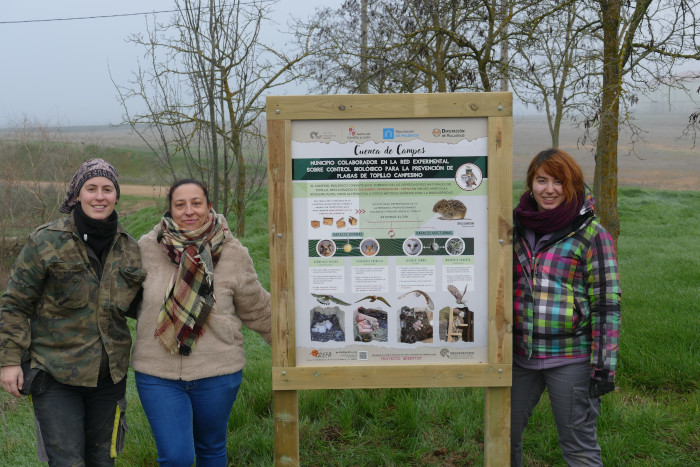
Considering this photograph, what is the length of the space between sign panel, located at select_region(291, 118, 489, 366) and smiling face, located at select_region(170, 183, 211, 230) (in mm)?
549

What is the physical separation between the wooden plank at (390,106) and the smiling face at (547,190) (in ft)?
1.34

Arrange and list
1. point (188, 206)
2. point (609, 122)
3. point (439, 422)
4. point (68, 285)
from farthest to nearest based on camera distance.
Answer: point (609, 122)
point (439, 422)
point (188, 206)
point (68, 285)

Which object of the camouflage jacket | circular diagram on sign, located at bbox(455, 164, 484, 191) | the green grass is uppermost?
circular diagram on sign, located at bbox(455, 164, 484, 191)

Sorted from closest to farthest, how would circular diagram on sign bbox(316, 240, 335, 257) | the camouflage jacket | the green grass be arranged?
the camouflage jacket < circular diagram on sign bbox(316, 240, 335, 257) < the green grass

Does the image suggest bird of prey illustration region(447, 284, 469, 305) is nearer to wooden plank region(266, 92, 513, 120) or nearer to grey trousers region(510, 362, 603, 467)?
grey trousers region(510, 362, 603, 467)

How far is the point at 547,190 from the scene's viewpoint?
10.5 ft

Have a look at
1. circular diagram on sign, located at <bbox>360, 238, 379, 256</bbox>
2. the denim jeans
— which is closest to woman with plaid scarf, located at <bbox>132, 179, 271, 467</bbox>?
the denim jeans

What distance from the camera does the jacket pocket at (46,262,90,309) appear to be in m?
3.00

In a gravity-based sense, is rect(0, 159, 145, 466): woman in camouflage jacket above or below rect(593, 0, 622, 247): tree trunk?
below

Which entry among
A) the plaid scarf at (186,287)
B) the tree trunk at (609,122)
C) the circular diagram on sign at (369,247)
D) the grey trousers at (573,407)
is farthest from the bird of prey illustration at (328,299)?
the tree trunk at (609,122)

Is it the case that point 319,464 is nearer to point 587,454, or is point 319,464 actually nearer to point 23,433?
point 587,454

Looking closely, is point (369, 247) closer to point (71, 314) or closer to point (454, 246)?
point (454, 246)

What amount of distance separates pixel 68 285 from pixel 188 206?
2.27 ft

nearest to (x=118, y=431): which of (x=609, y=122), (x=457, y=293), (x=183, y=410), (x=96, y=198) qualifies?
(x=183, y=410)
